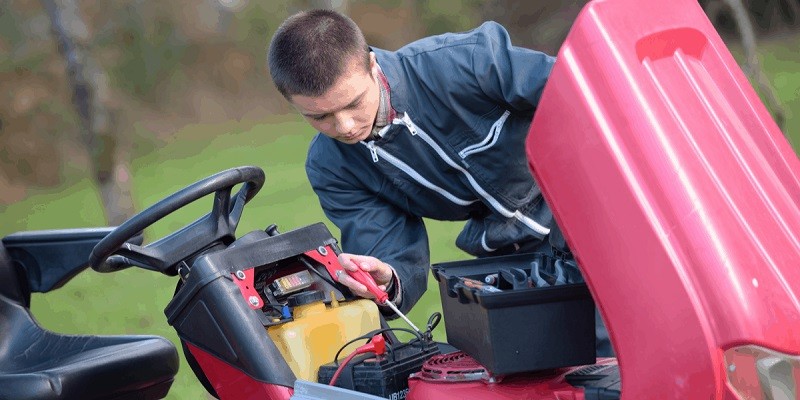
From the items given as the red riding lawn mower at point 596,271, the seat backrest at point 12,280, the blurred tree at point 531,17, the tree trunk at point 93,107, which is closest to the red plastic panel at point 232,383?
the red riding lawn mower at point 596,271

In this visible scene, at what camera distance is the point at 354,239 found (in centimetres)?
285

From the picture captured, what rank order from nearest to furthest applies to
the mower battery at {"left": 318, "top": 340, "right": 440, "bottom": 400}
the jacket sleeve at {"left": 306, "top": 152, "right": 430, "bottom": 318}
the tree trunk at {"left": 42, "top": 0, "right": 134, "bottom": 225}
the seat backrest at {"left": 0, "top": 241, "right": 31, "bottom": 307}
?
the mower battery at {"left": 318, "top": 340, "right": 440, "bottom": 400} → the jacket sleeve at {"left": 306, "top": 152, "right": 430, "bottom": 318} → the seat backrest at {"left": 0, "top": 241, "right": 31, "bottom": 307} → the tree trunk at {"left": 42, "top": 0, "right": 134, "bottom": 225}

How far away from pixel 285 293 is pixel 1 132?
19.8 ft

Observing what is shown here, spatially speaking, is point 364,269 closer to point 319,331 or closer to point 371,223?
point 319,331

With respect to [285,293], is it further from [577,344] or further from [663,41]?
[663,41]

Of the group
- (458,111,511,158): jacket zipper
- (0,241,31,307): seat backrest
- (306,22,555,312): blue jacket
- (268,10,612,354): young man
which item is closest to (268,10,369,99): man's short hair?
(268,10,612,354): young man

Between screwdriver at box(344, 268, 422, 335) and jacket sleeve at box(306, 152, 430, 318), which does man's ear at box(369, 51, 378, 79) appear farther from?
screwdriver at box(344, 268, 422, 335)

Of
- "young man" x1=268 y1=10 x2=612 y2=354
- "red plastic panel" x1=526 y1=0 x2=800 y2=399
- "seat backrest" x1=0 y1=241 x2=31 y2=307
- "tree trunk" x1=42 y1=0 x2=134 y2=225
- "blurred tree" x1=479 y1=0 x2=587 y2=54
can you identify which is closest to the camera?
"red plastic panel" x1=526 y1=0 x2=800 y2=399

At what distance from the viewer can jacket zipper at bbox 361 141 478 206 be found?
2637 mm

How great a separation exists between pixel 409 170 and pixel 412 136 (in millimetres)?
98

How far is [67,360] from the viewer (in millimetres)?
3105

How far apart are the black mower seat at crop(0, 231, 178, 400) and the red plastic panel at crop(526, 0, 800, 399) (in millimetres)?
1634

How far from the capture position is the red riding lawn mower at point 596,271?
159 cm

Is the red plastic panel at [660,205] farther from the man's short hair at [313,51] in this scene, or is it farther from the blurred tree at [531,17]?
the blurred tree at [531,17]
